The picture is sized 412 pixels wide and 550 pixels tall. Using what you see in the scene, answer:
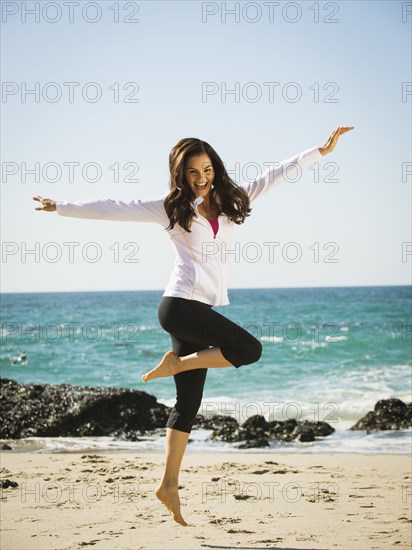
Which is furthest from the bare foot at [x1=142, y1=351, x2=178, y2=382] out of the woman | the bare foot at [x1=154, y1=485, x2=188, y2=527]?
the bare foot at [x1=154, y1=485, x2=188, y2=527]

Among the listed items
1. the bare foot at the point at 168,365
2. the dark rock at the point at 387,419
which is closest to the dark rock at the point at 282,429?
the dark rock at the point at 387,419

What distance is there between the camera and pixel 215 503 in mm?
6637

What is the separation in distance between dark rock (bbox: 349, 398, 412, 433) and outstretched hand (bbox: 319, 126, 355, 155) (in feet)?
24.5

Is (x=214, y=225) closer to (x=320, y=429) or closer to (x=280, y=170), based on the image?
(x=280, y=170)

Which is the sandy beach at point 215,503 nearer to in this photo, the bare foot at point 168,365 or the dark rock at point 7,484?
the dark rock at point 7,484

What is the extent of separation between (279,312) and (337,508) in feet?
140

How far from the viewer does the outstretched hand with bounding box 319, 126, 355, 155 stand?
4.71m

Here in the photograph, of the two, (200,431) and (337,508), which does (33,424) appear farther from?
(337,508)

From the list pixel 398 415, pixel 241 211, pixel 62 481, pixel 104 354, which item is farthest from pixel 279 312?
pixel 241 211

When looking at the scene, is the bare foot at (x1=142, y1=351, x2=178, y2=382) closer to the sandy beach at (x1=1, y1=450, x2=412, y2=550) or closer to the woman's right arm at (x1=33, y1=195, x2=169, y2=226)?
the woman's right arm at (x1=33, y1=195, x2=169, y2=226)

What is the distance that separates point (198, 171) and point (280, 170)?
21.3 inches

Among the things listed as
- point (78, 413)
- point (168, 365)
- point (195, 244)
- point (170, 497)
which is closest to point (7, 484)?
Result: point (170, 497)

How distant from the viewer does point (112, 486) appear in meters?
7.47

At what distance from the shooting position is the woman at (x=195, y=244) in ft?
14.2
